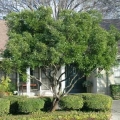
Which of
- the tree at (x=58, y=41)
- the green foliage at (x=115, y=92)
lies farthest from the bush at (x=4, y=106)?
the green foliage at (x=115, y=92)

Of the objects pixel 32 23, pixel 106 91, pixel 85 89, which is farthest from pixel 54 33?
pixel 85 89

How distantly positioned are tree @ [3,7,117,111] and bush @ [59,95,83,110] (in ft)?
4.00

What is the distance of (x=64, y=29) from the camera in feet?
35.9

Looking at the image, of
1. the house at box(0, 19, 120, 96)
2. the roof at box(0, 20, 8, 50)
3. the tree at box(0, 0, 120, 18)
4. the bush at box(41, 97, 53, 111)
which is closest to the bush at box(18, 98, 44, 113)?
the bush at box(41, 97, 53, 111)

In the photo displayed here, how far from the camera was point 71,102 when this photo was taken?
12.2 meters

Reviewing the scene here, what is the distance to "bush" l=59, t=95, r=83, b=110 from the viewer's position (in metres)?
12.2

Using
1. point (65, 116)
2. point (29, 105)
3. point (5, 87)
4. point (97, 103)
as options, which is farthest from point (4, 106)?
point (5, 87)

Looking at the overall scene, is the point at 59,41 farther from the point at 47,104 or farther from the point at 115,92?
the point at 115,92

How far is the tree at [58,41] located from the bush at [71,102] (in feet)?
4.00

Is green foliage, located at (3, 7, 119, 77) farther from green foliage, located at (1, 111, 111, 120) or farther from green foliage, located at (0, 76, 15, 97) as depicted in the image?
green foliage, located at (0, 76, 15, 97)

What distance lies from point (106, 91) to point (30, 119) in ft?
28.7

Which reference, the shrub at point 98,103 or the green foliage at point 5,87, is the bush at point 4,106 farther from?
the green foliage at point 5,87

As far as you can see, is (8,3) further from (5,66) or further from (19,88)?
(5,66)

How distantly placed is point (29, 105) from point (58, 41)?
2.71 metres
